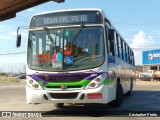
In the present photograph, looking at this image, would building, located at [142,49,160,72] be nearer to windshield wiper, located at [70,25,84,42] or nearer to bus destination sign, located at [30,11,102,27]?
bus destination sign, located at [30,11,102,27]

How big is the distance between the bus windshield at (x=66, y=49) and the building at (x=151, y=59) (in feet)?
205

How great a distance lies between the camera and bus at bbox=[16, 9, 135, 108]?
10.8m

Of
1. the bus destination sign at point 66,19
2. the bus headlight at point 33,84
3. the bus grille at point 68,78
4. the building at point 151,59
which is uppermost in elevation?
the bus destination sign at point 66,19

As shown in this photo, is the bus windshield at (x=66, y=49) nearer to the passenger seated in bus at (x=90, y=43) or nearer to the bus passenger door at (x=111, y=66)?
the passenger seated in bus at (x=90, y=43)

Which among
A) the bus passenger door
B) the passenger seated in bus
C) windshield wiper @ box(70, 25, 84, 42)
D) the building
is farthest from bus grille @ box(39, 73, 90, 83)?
the building

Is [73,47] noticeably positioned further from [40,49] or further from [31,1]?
[31,1]

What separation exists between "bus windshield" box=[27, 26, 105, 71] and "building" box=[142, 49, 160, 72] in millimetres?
62405

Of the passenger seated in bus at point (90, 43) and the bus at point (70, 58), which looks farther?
the passenger seated in bus at point (90, 43)

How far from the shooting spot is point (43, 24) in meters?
11.8

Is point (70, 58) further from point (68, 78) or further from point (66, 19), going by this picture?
point (66, 19)

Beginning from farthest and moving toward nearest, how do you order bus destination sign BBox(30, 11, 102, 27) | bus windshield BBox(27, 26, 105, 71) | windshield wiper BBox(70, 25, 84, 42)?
1. bus destination sign BBox(30, 11, 102, 27)
2. windshield wiper BBox(70, 25, 84, 42)
3. bus windshield BBox(27, 26, 105, 71)

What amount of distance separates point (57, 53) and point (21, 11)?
554 cm

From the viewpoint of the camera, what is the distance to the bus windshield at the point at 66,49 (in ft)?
36.2

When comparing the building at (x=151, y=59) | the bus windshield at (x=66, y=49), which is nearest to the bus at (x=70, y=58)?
the bus windshield at (x=66, y=49)
